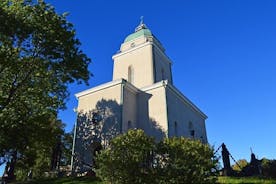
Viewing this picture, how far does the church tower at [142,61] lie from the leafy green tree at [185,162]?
1456cm

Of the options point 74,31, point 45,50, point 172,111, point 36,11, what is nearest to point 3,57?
point 45,50

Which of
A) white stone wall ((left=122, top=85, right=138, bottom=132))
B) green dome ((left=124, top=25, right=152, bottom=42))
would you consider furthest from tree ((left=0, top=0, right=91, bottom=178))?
green dome ((left=124, top=25, right=152, bottom=42))

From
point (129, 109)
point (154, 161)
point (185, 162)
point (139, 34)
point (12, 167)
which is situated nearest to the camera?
point (185, 162)

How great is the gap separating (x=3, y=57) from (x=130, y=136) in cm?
1049

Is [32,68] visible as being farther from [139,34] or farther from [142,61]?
[139,34]

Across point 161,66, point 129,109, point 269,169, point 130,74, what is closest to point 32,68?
point 129,109

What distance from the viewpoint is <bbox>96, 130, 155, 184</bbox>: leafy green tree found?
42.2 feet

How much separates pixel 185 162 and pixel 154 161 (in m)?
1.77

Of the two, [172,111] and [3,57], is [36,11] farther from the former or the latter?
[172,111]

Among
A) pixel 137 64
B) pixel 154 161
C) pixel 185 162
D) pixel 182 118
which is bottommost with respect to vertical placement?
pixel 185 162

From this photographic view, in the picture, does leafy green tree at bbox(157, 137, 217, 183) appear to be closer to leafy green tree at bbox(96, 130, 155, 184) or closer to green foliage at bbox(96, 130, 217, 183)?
green foliage at bbox(96, 130, 217, 183)

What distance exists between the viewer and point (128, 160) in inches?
514

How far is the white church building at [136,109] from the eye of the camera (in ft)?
78.3

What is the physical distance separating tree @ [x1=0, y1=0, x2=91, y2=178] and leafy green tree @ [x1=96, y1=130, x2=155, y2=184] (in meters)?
9.28
